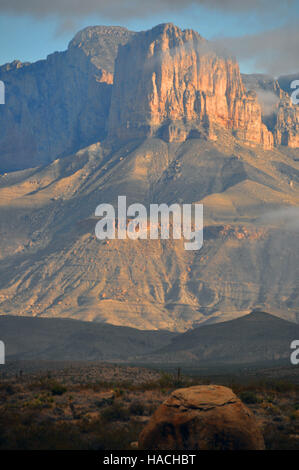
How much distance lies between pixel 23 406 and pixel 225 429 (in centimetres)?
1276

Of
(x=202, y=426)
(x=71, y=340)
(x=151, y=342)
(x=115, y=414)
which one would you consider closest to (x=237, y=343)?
(x=151, y=342)

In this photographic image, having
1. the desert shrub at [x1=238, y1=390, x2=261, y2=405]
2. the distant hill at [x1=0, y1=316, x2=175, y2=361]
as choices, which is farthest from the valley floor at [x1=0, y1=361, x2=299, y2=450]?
the distant hill at [x1=0, y1=316, x2=175, y2=361]

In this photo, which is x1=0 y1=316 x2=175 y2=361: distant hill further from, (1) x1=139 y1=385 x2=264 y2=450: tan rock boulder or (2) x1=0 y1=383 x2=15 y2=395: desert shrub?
(1) x1=139 y1=385 x2=264 y2=450: tan rock boulder

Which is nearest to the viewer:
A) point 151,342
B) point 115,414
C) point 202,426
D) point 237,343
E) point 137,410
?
point 202,426

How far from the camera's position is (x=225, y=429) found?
1022 inches

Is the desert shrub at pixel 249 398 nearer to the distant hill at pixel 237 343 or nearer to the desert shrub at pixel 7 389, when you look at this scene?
the desert shrub at pixel 7 389

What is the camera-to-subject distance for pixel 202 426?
26.1m

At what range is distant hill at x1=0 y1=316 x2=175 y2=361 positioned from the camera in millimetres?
147375

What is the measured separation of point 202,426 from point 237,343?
112m

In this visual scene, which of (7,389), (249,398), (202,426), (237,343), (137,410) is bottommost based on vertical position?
(237,343)

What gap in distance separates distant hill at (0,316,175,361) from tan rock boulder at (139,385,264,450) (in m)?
113

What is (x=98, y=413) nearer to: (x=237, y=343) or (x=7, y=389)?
(x=7, y=389)

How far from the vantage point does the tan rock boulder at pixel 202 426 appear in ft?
85.0

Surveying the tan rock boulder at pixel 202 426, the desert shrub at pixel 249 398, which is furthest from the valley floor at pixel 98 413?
the tan rock boulder at pixel 202 426
